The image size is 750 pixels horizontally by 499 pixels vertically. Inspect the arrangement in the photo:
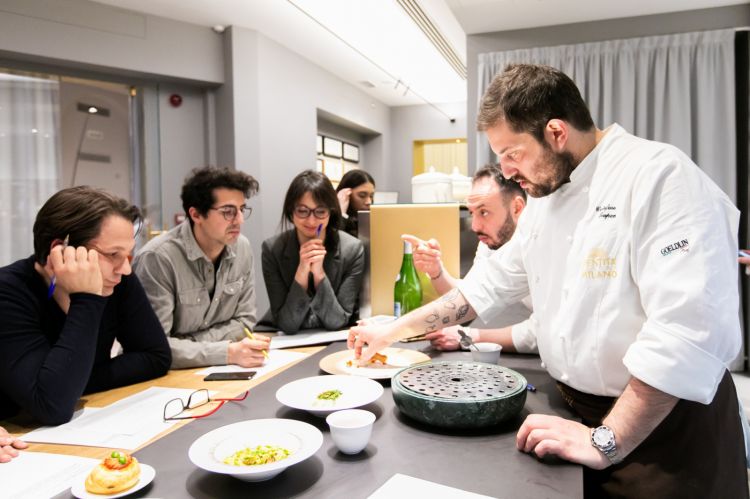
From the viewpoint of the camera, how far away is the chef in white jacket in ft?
3.19

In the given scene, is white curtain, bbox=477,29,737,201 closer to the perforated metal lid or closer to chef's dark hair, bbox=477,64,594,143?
chef's dark hair, bbox=477,64,594,143

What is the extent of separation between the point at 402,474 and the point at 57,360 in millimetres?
940

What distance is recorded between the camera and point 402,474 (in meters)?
0.90

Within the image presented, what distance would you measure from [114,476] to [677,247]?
3.58 feet

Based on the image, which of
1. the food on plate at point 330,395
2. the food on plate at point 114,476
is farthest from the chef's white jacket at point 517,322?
the food on plate at point 114,476

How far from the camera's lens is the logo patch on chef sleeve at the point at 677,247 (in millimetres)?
999

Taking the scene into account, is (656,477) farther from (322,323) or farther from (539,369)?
(322,323)

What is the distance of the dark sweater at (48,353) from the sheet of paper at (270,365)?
21 centimetres

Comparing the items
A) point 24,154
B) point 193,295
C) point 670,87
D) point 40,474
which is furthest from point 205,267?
point 670,87

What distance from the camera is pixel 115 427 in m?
1.21

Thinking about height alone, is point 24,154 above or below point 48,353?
above

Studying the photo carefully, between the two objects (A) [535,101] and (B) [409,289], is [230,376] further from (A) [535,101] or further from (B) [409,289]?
(A) [535,101]

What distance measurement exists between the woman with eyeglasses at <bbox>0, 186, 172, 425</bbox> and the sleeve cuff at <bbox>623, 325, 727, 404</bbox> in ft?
4.30

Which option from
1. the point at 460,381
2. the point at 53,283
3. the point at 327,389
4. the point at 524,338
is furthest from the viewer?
the point at 524,338
